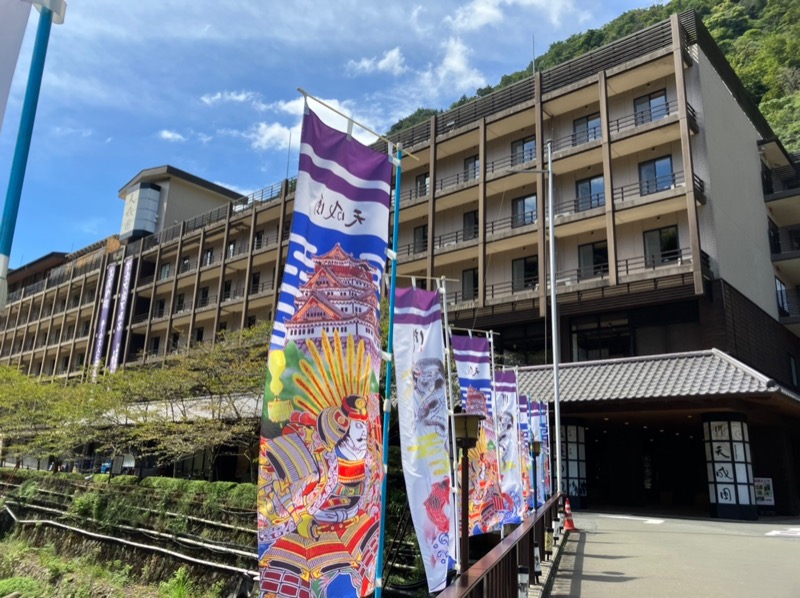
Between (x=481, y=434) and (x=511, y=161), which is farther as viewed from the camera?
(x=511, y=161)

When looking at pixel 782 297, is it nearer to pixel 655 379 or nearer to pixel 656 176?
pixel 656 176

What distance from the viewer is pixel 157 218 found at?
5419 cm

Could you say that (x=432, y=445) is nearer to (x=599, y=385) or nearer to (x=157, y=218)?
(x=599, y=385)

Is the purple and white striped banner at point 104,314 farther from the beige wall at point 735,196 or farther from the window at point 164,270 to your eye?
the beige wall at point 735,196

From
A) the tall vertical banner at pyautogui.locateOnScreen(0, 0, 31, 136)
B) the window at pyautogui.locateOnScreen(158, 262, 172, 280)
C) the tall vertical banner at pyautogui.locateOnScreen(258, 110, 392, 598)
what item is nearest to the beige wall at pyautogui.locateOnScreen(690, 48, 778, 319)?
the tall vertical banner at pyautogui.locateOnScreen(258, 110, 392, 598)

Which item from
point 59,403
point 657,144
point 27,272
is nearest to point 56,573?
point 59,403

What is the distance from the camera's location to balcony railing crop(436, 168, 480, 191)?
101ft

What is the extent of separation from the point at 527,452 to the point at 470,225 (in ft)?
59.4

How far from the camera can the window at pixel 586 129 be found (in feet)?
86.4

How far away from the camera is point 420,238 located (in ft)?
107

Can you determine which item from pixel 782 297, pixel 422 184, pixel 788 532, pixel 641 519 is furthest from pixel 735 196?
pixel 422 184

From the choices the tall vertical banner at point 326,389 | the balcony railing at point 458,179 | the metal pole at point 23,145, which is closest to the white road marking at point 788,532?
the tall vertical banner at point 326,389

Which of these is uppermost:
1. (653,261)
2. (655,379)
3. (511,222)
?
(511,222)

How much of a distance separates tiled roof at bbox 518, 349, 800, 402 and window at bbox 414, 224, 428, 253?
10478 millimetres
